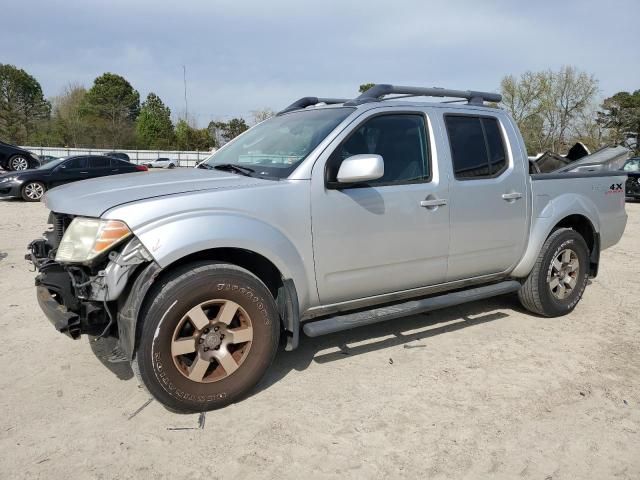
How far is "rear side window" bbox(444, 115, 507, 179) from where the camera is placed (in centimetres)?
398

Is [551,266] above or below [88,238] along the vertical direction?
below

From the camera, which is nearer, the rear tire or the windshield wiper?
the windshield wiper

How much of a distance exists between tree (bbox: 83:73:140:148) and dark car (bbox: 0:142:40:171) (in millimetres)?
36218

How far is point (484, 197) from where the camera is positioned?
4035 millimetres

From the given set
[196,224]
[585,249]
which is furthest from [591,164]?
[196,224]

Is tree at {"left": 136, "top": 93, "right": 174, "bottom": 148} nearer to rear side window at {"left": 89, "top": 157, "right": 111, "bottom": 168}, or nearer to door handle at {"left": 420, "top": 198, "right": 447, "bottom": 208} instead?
rear side window at {"left": 89, "top": 157, "right": 111, "bottom": 168}

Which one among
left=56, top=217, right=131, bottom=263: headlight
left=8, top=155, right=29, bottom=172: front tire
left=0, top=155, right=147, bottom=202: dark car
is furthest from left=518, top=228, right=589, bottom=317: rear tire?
left=8, top=155, right=29, bottom=172: front tire

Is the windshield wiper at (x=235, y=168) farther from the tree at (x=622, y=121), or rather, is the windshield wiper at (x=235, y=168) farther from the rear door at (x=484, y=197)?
the tree at (x=622, y=121)

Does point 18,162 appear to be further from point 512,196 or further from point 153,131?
point 153,131

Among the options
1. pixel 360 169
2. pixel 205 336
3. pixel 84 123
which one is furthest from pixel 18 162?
pixel 84 123

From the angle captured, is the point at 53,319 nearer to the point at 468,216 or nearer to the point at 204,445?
the point at 204,445

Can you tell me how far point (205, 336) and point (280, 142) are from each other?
1565 millimetres

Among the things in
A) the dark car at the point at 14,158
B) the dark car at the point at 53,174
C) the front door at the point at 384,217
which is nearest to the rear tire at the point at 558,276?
the front door at the point at 384,217

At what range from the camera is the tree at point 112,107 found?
5141cm
